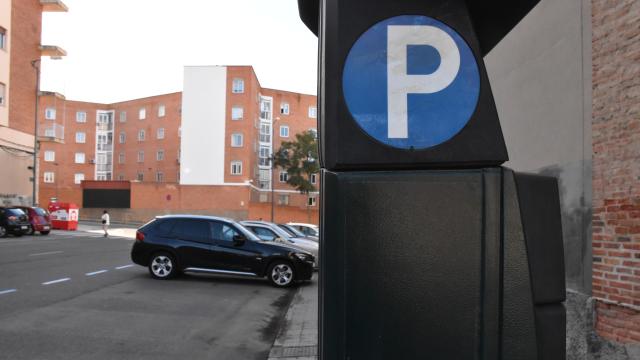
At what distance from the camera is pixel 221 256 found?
1344 centimetres

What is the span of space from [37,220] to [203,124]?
103 ft

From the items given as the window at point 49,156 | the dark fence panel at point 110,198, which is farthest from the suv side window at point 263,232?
the window at point 49,156

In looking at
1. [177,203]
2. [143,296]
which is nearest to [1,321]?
[143,296]

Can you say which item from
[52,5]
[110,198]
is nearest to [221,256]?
[52,5]

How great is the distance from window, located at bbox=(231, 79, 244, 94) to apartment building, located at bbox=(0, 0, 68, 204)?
75.0ft

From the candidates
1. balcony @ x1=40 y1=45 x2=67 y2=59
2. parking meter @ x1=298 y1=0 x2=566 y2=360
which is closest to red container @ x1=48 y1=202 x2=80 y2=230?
balcony @ x1=40 y1=45 x2=67 y2=59

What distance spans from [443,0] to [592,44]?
189 inches

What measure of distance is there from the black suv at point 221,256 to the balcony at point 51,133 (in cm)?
3093

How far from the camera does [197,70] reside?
2427 inches

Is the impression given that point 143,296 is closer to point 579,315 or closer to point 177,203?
point 579,315

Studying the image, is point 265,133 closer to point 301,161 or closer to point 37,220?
point 301,161

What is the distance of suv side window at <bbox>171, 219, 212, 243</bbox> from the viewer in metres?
13.7

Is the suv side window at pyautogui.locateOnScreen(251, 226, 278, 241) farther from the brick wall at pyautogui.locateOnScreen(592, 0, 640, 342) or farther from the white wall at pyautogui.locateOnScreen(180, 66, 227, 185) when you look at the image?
the white wall at pyautogui.locateOnScreen(180, 66, 227, 185)

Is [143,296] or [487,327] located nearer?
[487,327]
